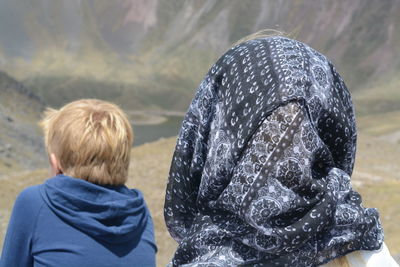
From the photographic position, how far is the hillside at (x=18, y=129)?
89.2ft

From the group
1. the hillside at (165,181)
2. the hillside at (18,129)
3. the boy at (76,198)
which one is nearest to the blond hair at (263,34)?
the boy at (76,198)

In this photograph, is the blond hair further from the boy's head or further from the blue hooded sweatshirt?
the blue hooded sweatshirt

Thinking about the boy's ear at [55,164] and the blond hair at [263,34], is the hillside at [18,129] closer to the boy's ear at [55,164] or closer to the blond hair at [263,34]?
the boy's ear at [55,164]

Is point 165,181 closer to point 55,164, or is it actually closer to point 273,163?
point 55,164

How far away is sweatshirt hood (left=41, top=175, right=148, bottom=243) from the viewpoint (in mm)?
2602

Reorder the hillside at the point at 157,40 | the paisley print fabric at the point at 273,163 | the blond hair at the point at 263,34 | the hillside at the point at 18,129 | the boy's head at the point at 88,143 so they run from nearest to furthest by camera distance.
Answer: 1. the paisley print fabric at the point at 273,163
2. the boy's head at the point at 88,143
3. the blond hair at the point at 263,34
4. the hillside at the point at 18,129
5. the hillside at the point at 157,40

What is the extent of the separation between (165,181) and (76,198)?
1246 cm

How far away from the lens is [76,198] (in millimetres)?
2592

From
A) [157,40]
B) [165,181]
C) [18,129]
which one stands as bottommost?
[157,40]

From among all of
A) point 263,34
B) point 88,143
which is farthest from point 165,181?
point 88,143

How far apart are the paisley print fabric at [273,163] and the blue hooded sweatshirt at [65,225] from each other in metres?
0.32

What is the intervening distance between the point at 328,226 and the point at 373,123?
4665cm

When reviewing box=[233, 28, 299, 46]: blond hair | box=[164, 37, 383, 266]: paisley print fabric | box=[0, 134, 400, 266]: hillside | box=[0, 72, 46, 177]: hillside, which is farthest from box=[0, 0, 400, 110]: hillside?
box=[164, 37, 383, 266]: paisley print fabric

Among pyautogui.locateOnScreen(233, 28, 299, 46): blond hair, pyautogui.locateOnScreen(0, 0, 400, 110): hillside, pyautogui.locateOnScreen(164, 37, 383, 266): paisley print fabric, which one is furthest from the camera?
pyautogui.locateOnScreen(0, 0, 400, 110): hillside
